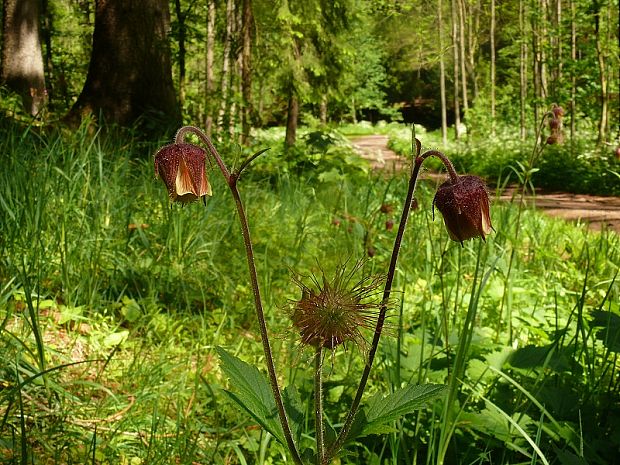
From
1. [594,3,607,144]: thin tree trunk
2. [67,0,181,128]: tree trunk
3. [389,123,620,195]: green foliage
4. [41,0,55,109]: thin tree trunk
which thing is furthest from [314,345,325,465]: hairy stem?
[41,0,55,109]: thin tree trunk

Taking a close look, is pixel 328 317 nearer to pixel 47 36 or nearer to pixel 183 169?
pixel 183 169

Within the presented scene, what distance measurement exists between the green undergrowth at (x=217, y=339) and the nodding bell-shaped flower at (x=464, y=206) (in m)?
0.24

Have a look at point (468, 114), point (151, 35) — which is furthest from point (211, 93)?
point (468, 114)

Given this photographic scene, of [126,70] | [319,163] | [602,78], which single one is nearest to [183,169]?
[126,70]

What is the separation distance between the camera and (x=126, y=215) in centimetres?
291

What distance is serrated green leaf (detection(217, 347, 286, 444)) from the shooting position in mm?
1015

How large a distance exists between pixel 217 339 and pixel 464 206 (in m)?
1.45

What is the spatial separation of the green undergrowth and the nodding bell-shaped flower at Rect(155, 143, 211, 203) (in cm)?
31

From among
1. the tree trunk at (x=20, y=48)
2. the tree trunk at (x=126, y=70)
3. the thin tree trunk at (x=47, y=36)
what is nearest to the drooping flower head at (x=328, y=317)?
the tree trunk at (x=126, y=70)

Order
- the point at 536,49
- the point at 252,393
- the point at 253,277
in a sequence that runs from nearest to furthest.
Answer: the point at 253,277
the point at 252,393
the point at 536,49

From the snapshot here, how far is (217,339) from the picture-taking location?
2.22 m

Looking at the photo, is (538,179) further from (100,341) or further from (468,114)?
(100,341)

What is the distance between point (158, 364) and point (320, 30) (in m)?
10.5

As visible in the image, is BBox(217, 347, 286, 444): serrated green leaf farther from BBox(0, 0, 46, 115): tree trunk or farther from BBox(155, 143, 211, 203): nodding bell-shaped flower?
BBox(0, 0, 46, 115): tree trunk
